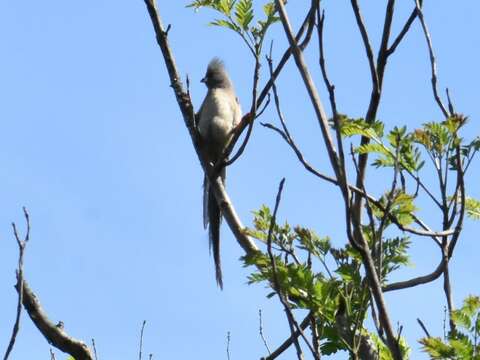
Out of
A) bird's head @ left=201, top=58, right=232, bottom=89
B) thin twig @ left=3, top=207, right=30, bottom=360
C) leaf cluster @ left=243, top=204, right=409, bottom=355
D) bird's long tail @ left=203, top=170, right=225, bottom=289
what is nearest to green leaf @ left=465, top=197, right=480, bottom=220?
leaf cluster @ left=243, top=204, right=409, bottom=355

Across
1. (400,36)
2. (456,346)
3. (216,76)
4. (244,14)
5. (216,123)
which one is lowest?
(456,346)

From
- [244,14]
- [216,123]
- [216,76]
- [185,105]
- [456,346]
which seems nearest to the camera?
[456,346]

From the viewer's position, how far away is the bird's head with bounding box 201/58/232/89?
8.28 m

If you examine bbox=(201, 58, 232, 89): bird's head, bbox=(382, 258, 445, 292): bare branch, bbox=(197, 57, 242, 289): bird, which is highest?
bbox=(201, 58, 232, 89): bird's head

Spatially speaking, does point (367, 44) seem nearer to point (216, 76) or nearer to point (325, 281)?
point (325, 281)

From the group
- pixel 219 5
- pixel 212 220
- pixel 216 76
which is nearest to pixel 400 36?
pixel 219 5

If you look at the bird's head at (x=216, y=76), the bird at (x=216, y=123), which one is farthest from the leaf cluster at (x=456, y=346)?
the bird's head at (x=216, y=76)

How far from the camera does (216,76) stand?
8.45m

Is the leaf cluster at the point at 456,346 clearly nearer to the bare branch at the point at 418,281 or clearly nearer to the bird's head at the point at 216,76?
the bare branch at the point at 418,281

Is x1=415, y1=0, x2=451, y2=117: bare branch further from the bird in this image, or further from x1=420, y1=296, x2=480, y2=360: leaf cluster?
the bird

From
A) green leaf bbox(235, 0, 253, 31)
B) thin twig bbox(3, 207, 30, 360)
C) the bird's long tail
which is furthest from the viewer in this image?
the bird's long tail

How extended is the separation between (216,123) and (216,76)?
1277 millimetres

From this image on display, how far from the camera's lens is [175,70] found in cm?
518

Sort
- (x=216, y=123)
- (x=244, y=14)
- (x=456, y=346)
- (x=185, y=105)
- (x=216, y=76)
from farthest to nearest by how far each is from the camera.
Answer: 1. (x=216, y=76)
2. (x=216, y=123)
3. (x=185, y=105)
4. (x=244, y=14)
5. (x=456, y=346)
